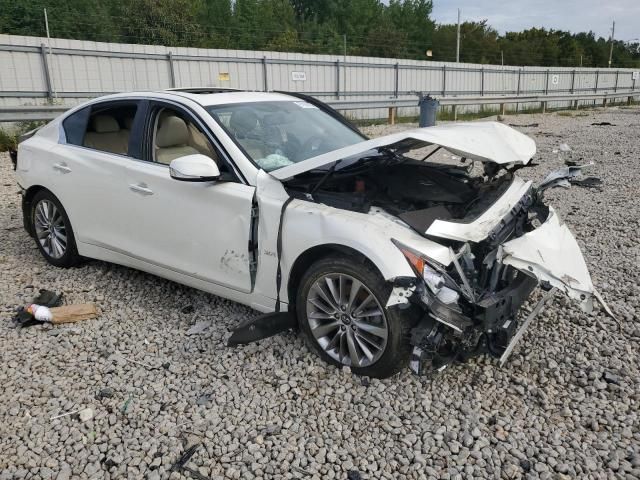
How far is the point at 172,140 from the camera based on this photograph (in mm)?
4535

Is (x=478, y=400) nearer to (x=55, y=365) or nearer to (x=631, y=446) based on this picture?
(x=631, y=446)

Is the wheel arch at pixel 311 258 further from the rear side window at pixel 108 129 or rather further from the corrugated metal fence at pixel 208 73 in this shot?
the corrugated metal fence at pixel 208 73

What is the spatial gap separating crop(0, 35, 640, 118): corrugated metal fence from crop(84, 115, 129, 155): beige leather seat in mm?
11768

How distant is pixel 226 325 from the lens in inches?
161


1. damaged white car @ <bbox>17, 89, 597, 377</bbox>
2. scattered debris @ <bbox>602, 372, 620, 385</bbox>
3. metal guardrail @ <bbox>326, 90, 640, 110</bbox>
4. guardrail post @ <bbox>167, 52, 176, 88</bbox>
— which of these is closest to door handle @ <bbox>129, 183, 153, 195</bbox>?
damaged white car @ <bbox>17, 89, 597, 377</bbox>

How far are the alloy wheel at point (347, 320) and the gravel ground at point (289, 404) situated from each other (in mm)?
151

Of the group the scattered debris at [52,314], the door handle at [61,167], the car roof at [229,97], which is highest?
the car roof at [229,97]

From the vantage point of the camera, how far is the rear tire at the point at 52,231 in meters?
5.01

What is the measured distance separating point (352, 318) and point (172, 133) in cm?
231

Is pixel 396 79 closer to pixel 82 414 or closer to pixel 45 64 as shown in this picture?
pixel 45 64

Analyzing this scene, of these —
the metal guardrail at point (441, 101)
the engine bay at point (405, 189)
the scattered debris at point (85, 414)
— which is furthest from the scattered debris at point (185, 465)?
the metal guardrail at point (441, 101)

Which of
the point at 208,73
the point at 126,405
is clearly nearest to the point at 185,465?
the point at 126,405

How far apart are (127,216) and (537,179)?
723cm

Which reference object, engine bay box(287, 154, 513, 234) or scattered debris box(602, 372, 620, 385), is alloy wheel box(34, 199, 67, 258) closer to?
engine bay box(287, 154, 513, 234)
